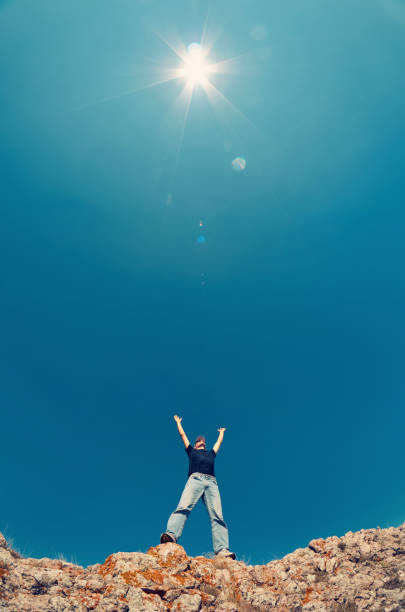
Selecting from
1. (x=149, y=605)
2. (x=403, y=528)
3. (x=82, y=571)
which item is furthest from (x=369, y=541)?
(x=82, y=571)

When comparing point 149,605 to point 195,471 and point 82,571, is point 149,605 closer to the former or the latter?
point 82,571

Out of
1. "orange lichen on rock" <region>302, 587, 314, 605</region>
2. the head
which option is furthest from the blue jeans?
"orange lichen on rock" <region>302, 587, 314, 605</region>

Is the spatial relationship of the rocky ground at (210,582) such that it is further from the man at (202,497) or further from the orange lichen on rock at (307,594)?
the man at (202,497)

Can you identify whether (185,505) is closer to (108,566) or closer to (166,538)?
(166,538)

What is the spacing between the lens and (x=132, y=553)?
5.90m

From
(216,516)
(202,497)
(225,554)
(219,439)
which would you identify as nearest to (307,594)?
(225,554)

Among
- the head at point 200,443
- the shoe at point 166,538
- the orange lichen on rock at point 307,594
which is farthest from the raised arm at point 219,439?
the orange lichen on rock at point 307,594

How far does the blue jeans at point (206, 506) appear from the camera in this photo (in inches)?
284

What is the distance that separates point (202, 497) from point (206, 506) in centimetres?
24

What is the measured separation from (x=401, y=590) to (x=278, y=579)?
2.25 meters

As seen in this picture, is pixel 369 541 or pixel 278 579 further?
pixel 369 541

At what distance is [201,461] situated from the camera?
8.60 meters

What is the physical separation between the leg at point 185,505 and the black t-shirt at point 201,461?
33cm

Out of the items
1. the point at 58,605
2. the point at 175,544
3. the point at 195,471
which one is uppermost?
the point at 195,471
